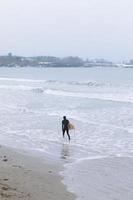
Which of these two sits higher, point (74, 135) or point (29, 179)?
point (29, 179)

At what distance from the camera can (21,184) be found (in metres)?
13.8

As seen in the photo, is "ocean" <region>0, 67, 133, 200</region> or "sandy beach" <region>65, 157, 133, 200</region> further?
"ocean" <region>0, 67, 133, 200</region>

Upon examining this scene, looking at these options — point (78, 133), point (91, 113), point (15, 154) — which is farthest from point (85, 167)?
point (91, 113)

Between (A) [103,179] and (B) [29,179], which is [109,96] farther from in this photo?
(B) [29,179]

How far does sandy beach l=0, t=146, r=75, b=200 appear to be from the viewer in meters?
12.5

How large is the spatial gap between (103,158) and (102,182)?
435cm

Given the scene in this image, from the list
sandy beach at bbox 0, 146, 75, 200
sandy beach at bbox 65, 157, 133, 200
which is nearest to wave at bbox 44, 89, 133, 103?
sandy beach at bbox 65, 157, 133, 200

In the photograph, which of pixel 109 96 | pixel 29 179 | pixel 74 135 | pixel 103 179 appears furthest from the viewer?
pixel 109 96

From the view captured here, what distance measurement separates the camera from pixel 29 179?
14.6m

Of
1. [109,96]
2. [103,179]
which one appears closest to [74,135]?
[103,179]

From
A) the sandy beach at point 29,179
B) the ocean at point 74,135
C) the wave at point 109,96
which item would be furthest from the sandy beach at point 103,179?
the wave at point 109,96

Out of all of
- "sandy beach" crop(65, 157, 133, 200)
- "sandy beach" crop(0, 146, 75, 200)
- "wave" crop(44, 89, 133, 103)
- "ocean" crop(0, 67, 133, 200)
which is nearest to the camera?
"sandy beach" crop(0, 146, 75, 200)

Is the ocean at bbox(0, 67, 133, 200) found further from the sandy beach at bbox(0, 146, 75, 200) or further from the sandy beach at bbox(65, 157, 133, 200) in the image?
the sandy beach at bbox(0, 146, 75, 200)

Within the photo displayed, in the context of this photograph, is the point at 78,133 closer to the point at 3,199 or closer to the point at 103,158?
the point at 103,158
